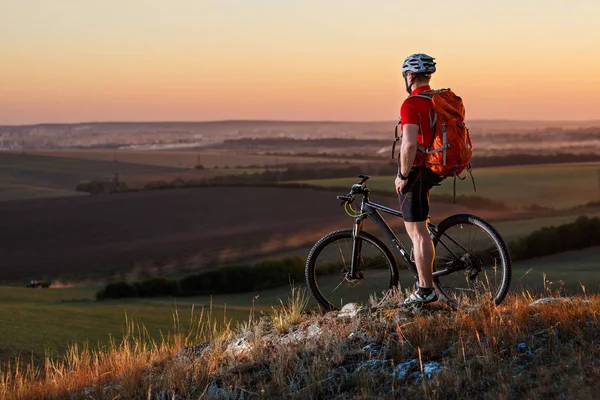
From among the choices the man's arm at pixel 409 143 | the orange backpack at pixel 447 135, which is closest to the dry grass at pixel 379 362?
the orange backpack at pixel 447 135

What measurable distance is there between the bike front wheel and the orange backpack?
1360 millimetres

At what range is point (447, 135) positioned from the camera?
23.3ft

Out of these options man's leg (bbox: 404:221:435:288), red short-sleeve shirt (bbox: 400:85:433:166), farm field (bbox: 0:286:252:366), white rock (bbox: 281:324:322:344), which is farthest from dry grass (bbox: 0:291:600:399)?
farm field (bbox: 0:286:252:366)

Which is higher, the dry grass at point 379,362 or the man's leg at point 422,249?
the man's leg at point 422,249

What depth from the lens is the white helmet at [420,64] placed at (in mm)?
7168

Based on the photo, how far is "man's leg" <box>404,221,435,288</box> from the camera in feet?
24.5

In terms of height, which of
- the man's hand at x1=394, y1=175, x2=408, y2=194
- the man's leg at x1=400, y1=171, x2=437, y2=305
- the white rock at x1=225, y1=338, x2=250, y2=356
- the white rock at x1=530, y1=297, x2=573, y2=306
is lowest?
the white rock at x1=225, y1=338, x2=250, y2=356

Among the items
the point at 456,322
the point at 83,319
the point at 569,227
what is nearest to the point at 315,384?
the point at 456,322

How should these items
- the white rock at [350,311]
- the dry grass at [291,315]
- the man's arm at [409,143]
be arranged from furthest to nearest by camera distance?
1. the dry grass at [291,315]
2. the white rock at [350,311]
3. the man's arm at [409,143]

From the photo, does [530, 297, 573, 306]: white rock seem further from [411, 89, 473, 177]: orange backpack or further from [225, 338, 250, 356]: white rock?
[225, 338, 250, 356]: white rock

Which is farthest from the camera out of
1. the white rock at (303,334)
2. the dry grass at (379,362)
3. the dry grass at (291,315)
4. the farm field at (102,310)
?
the farm field at (102,310)

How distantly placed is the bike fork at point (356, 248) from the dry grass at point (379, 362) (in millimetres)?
468

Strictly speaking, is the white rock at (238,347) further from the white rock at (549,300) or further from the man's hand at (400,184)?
the white rock at (549,300)

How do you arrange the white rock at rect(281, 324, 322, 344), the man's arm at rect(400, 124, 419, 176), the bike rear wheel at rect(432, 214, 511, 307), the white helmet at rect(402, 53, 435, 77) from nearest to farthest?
the man's arm at rect(400, 124, 419, 176)
the white helmet at rect(402, 53, 435, 77)
the bike rear wheel at rect(432, 214, 511, 307)
the white rock at rect(281, 324, 322, 344)
